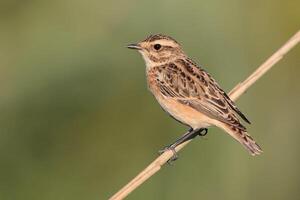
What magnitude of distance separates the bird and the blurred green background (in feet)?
0.28

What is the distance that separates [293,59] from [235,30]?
541 millimetres

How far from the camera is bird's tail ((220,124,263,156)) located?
4.81 metres

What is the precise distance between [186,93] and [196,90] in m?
0.08

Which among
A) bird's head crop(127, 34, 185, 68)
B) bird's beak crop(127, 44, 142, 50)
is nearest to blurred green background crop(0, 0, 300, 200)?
bird's beak crop(127, 44, 142, 50)

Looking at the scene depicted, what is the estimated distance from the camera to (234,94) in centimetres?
484

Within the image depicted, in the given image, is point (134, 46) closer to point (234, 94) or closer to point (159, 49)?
point (159, 49)

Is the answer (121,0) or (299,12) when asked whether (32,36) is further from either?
(299,12)

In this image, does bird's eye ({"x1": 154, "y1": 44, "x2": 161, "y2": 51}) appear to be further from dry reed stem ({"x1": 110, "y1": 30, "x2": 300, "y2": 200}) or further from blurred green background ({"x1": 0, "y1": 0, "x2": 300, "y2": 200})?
dry reed stem ({"x1": 110, "y1": 30, "x2": 300, "y2": 200})

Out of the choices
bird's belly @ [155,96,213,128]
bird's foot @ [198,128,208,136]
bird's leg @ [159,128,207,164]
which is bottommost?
bird's leg @ [159,128,207,164]

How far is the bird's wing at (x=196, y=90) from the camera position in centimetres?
514

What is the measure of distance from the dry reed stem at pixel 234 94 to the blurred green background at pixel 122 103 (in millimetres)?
283

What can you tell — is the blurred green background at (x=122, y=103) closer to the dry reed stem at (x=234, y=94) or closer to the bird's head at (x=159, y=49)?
the bird's head at (x=159, y=49)

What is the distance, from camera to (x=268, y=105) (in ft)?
16.8

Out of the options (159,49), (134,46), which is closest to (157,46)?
(159,49)
